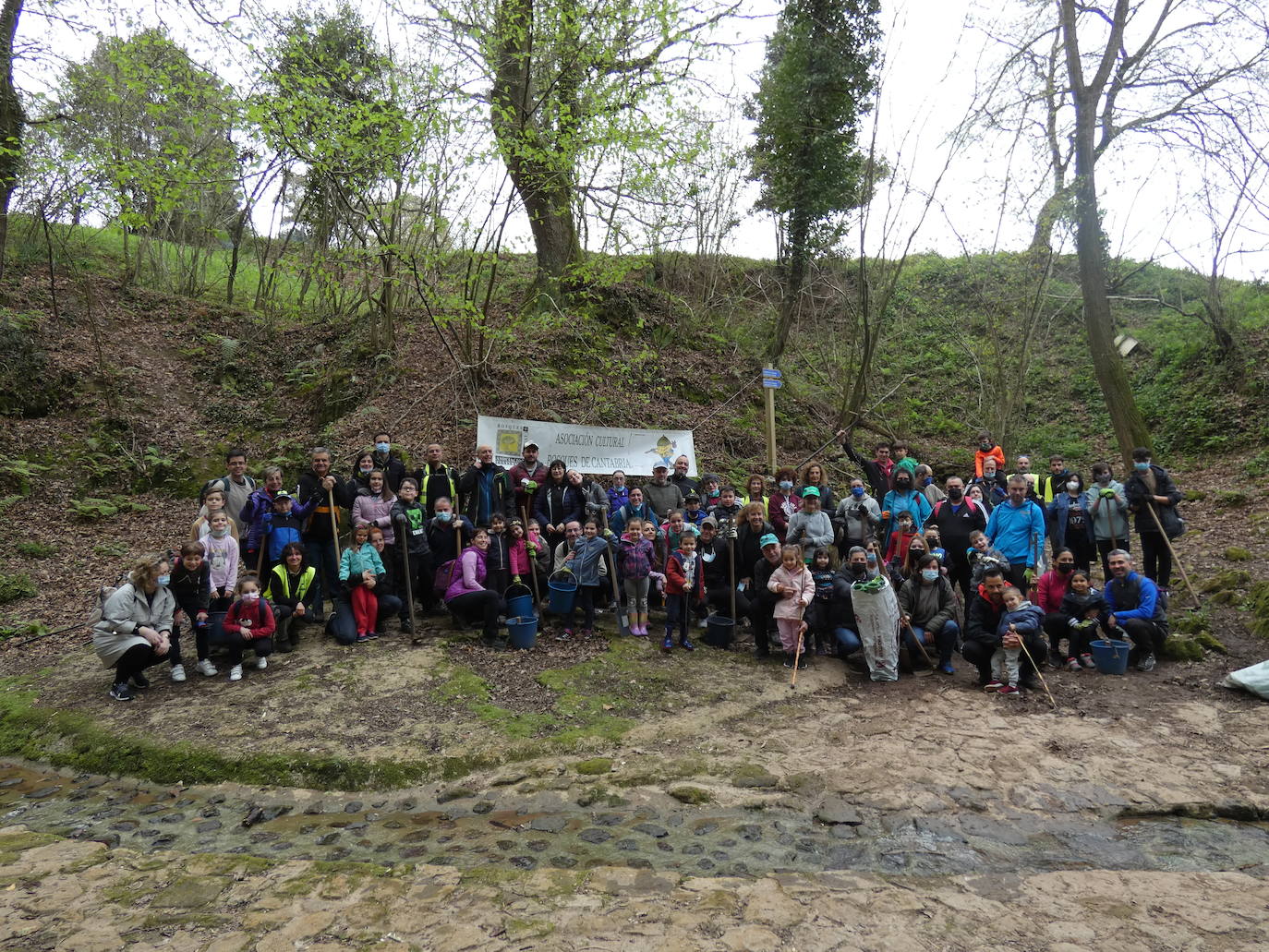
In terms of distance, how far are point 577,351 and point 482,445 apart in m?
5.38

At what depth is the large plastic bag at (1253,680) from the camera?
6645 mm

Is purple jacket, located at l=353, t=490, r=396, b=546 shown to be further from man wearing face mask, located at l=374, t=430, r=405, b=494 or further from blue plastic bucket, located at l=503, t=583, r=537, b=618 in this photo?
blue plastic bucket, located at l=503, t=583, r=537, b=618

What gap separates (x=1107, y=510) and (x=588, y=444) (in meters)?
6.88

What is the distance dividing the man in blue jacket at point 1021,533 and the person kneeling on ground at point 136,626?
894 cm

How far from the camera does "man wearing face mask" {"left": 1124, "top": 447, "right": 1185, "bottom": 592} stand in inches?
337

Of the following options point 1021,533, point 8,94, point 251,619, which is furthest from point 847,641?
point 8,94

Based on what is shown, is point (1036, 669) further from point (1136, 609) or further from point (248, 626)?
point (248, 626)

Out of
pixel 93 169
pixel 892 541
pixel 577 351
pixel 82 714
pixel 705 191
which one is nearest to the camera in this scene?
pixel 82 714

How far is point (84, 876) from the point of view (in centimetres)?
416

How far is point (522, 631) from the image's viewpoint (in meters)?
7.81

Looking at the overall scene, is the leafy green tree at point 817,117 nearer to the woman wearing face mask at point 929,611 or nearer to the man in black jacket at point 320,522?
the woman wearing face mask at point 929,611

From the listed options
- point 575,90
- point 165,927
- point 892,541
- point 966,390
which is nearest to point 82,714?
point 165,927

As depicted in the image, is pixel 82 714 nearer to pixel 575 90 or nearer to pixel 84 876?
pixel 84 876

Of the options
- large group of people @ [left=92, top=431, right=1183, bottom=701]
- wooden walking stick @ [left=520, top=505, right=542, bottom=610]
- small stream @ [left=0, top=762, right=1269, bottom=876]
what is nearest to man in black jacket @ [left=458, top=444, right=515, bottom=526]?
large group of people @ [left=92, top=431, right=1183, bottom=701]
